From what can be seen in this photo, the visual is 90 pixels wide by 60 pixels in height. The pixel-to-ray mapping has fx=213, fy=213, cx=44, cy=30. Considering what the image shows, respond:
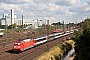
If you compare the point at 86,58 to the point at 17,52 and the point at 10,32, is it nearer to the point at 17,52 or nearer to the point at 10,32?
the point at 17,52

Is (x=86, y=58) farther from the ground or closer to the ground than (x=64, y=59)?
farther from the ground

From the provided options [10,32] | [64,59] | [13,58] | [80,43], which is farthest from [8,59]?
[10,32]

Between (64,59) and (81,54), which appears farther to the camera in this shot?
(64,59)

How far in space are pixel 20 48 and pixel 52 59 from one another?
57.6 ft

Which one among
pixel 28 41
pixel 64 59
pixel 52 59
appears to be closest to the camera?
pixel 52 59

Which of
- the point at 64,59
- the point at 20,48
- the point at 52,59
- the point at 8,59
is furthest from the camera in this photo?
the point at 20,48

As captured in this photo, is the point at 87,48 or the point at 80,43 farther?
the point at 80,43

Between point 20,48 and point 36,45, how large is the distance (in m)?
12.3

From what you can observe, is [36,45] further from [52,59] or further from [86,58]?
[86,58]

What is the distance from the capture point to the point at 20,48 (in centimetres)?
4319

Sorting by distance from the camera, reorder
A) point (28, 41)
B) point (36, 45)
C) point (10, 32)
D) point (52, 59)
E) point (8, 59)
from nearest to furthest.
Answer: point (52, 59)
point (8, 59)
point (28, 41)
point (36, 45)
point (10, 32)

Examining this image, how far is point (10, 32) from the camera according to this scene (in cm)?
9369

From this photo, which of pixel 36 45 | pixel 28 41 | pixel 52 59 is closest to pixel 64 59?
pixel 52 59

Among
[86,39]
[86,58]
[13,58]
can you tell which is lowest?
[13,58]
